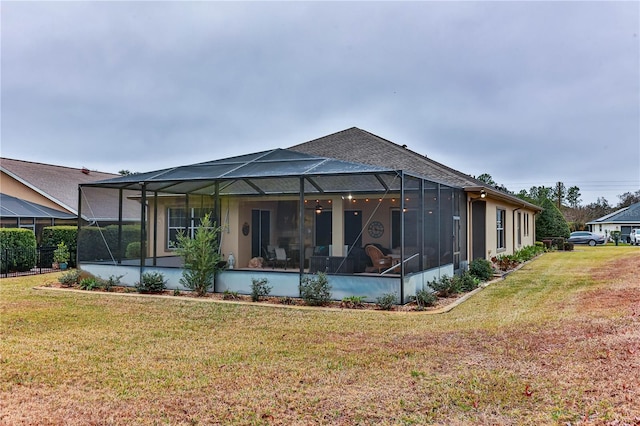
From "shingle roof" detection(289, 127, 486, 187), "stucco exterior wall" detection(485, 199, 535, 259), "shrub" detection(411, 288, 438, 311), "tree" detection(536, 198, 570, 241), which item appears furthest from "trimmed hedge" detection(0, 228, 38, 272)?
"tree" detection(536, 198, 570, 241)

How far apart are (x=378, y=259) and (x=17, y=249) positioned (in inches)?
434

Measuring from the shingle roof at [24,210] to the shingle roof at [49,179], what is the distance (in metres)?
0.62

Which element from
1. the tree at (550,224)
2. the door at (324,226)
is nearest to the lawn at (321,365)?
the door at (324,226)

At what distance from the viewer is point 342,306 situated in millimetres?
8828

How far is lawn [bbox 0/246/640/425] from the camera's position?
380 centimetres

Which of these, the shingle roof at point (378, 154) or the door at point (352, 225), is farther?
the shingle roof at point (378, 154)

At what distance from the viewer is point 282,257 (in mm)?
12875

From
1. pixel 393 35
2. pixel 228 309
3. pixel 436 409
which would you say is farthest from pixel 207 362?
pixel 393 35

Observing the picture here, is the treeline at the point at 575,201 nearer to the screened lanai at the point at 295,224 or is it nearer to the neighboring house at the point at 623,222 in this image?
the neighboring house at the point at 623,222

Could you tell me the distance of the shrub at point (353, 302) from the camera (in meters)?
8.78

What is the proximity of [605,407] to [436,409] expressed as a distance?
1257mm

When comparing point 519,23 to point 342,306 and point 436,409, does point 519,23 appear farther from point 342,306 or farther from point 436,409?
point 436,409

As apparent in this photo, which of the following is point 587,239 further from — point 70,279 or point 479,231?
point 70,279

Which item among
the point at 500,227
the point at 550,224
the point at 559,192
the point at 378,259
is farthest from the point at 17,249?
the point at 559,192
